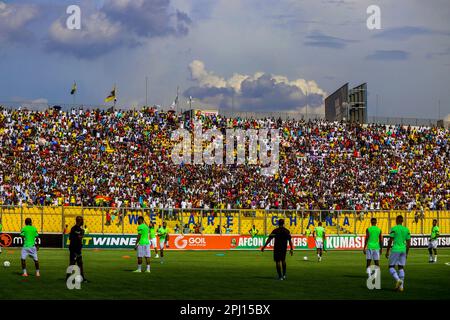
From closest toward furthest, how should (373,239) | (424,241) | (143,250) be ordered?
(373,239)
(143,250)
(424,241)

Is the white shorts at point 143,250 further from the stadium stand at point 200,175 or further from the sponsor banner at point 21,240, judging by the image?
the stadium stand at point 200,175

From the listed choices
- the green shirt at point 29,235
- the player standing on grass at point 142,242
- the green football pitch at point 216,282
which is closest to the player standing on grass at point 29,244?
the green shirt at point 29,235

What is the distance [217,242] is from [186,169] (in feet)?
44.7

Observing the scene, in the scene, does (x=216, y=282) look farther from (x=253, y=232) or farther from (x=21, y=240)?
(x=253, y=232)

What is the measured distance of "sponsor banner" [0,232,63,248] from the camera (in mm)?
49188

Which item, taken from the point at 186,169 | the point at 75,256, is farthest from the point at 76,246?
the point at 186,169

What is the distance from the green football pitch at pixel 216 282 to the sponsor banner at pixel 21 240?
13670mm

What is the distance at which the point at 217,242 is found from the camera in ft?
175

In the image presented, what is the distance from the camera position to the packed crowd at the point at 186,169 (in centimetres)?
6022

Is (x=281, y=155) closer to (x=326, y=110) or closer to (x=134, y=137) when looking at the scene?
(x=134, y=137)

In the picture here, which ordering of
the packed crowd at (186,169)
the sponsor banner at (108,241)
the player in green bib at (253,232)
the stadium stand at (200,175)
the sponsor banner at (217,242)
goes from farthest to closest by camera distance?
the packed crowd at (186,169), the stadium stand at (200,175), the player in green bib at (253,232), the sponsor banner at (217,242), the sponsor banner at (108,241)

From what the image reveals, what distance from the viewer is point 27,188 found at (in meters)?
57.9
